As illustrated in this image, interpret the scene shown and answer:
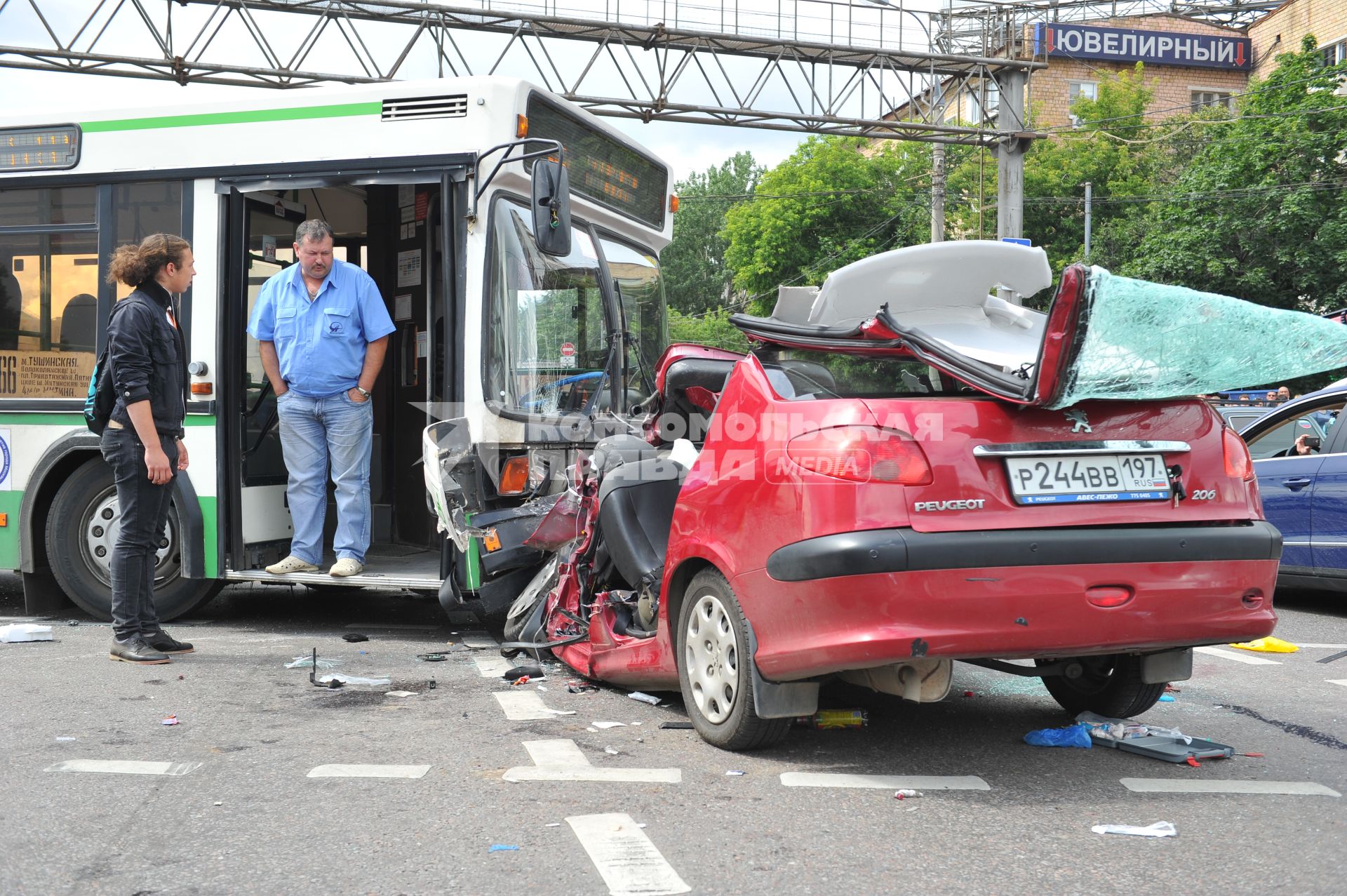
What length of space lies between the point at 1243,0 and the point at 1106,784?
62.3 metres

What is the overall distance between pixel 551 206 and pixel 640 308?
201cm

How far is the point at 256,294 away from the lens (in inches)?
313

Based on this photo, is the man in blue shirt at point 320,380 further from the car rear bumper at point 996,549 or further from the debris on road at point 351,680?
the car rear bumper at point 996,549

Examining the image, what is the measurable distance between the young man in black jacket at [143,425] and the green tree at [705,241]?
258ft

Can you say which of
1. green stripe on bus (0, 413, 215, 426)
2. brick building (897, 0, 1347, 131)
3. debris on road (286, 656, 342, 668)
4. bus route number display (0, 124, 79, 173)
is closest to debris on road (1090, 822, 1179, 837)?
debris on road (286, 656, 342, 668)

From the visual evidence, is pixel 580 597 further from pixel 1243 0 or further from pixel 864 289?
pixel 1243 0

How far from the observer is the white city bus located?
713cm

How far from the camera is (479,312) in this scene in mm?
7094

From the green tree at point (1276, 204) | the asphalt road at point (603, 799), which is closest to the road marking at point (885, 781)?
the asphalt road at point (603, 799)

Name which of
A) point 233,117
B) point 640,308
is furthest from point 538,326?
point 233,117

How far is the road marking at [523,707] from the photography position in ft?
17.3

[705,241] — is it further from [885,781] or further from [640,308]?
[885,781]

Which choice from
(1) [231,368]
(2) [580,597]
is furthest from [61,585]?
(2) [580,597]

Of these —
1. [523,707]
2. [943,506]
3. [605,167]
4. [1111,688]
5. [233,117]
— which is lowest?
[523,707]
